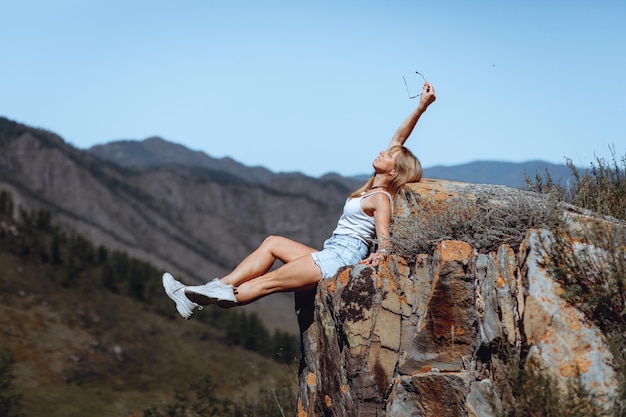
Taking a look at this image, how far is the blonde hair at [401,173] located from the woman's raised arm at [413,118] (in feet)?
0.82

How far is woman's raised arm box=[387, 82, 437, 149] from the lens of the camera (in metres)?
9.55

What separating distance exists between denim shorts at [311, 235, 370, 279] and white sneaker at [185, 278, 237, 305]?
0.98 m

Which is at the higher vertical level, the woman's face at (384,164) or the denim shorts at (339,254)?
the woman's face at (384,164)

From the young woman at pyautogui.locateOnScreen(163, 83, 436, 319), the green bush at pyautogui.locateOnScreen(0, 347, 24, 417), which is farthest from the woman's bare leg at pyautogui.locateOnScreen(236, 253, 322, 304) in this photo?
the green bush at pyautogui.locateOnScreen(0, 347, 24, 417)

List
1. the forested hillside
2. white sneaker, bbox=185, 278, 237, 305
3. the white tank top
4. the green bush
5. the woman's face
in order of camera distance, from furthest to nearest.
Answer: the forested hillside
the green bush
the woman's face
the white tank top
white sneaker, bbox=185, 278, 237, 305

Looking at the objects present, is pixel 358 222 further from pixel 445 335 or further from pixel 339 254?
pixel 445 335

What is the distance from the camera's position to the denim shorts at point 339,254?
8711 mm

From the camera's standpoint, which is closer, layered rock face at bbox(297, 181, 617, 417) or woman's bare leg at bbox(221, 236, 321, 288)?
layered rock face at bbox(297, 181, 617, 417)

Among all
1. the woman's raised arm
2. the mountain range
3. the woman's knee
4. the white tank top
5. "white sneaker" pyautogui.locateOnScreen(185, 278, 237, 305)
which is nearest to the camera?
"white sneaker" pyautogui.locateOnScreen(185, 278, 237, 305)

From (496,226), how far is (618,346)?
1628 mm

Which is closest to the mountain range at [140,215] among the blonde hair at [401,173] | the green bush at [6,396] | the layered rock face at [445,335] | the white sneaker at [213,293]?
the green bush at [6,396]

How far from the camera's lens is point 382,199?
29.0ft

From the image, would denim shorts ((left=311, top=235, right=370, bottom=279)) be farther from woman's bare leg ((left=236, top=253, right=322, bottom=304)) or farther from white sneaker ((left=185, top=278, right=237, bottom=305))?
white sneaker ((left=185, top=278, right=237, bottom=305))

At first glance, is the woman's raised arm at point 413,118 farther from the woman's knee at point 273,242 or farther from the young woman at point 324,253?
the woman's knee at point 273,242
